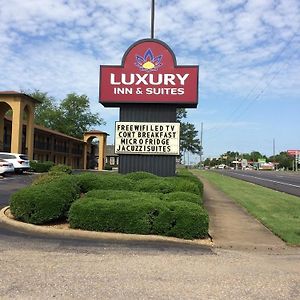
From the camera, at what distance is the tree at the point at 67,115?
94.3 m

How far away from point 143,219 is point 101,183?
3318mm

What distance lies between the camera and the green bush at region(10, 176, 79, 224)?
1082cm

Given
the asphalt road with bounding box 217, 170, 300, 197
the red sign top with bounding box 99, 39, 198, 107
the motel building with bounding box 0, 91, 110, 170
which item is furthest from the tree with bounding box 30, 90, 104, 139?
the red sign top with bounding box 99, 39, 198, 107

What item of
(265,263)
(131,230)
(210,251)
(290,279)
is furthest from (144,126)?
(290,279)

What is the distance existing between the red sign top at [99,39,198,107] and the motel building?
1188 inches

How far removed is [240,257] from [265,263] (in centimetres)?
59

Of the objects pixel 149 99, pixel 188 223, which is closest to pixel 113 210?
pixel 188 223

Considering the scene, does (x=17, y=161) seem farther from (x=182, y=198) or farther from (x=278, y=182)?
(x=182, y=198)

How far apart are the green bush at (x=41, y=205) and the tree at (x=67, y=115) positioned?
83456mm

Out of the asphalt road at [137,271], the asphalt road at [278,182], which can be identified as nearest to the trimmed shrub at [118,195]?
the asphalt road at [137,271]

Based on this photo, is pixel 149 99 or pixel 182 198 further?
pixel 149 99

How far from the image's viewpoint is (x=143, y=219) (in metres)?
10.1

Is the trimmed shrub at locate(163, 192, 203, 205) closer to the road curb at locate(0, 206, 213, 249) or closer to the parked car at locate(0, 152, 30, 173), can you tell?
the road curb at locate(0, 206, 213, 249)

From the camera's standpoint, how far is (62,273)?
22.0 ft
